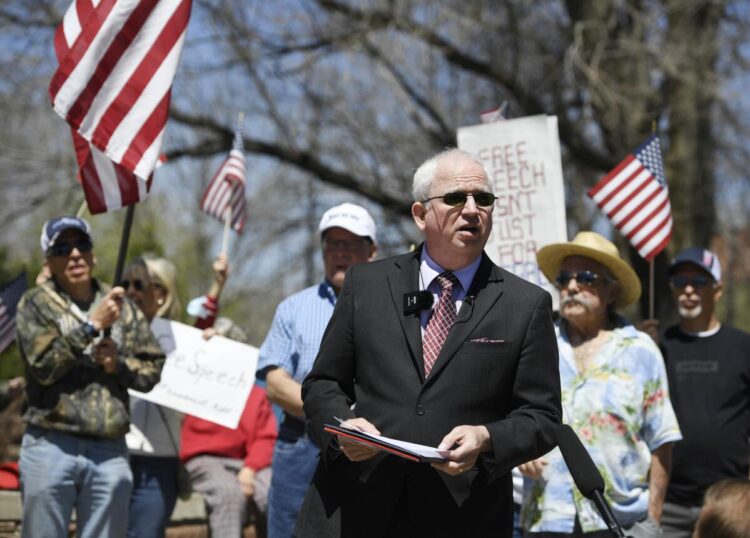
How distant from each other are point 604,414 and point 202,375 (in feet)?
8.17

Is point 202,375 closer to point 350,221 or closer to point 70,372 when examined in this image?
point 70,372

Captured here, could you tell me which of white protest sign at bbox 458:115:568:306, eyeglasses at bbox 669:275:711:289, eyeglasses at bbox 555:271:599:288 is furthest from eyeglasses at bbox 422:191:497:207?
eyeglasses at bbox 669:275:711:289

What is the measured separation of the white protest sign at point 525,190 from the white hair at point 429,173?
9.21 ft

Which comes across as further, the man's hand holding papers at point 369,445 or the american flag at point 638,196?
the american flag at point 638,196

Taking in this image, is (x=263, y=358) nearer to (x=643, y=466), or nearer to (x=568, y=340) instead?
(x=568, y=340)

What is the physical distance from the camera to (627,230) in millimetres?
7293

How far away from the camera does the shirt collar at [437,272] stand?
12.0 ft

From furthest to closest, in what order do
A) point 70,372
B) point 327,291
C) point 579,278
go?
→ point 327,291, point 579,278, point 70,372

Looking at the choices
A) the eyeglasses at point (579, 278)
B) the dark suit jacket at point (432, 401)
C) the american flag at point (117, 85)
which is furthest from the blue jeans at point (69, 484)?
the eyeglasses at point (579, 278)

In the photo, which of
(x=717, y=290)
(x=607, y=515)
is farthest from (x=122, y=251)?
(x=717, y=290)

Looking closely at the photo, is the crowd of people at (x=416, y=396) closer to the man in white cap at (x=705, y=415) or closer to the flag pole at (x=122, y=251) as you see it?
the man in white cap at (x=705, y=415)

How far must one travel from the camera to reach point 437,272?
3.69m

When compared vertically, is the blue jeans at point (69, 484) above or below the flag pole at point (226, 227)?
below

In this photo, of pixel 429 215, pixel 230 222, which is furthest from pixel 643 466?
pixel 230 222
